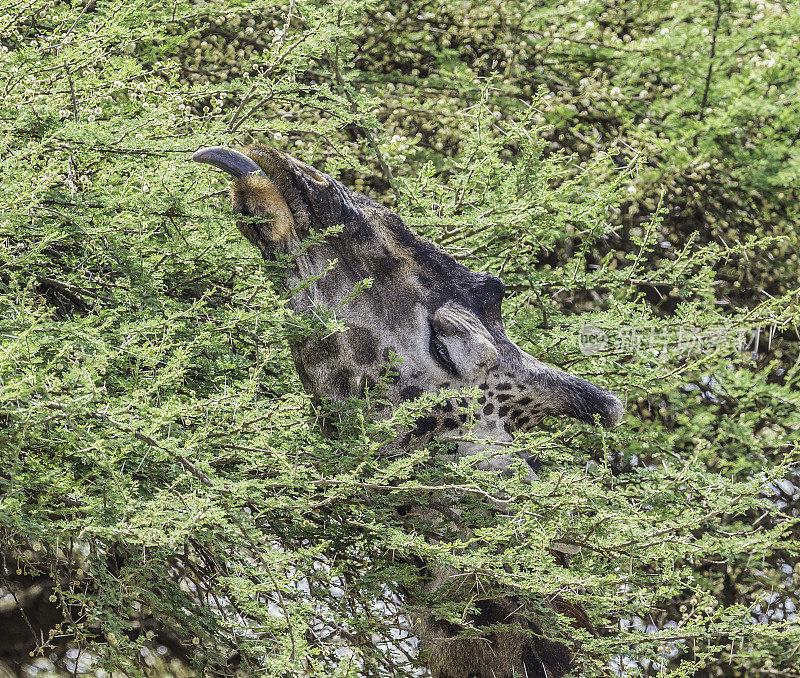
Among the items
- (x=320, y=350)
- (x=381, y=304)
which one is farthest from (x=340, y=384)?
(x=381, y=304)

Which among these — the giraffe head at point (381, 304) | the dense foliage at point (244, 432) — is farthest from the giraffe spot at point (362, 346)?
the dense foliage at point (244, 432)

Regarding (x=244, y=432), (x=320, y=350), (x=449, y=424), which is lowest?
(x=449, y=424)

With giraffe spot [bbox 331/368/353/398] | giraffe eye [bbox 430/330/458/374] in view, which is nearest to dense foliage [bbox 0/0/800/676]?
giraffe spot [bbox 331/368/353/398]

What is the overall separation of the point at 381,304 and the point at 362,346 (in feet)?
0.35

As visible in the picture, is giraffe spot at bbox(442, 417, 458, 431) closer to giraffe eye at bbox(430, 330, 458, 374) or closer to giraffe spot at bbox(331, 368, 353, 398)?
giraffe eye at bbox(430, 330, 458, 374)

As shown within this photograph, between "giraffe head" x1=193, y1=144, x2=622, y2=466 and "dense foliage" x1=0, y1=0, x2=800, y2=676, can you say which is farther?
"giraffe head" x1=193, y1=144, x2=622, y2=466

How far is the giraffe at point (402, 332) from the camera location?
215cm

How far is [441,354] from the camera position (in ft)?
7.11

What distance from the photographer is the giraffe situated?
2.15m

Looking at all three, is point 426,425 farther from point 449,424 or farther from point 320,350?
point 320,350

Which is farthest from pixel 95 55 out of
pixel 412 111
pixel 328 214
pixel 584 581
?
pixel 412 111

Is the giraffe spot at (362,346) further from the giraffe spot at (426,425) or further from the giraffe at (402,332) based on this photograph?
the giraffe spot at (426,425)

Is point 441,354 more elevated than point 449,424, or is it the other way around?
point 441,354

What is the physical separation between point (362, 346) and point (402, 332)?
0.09 meters
